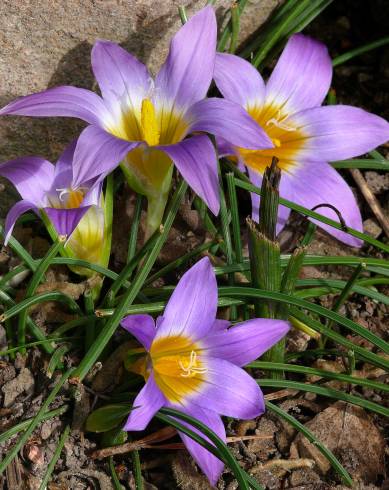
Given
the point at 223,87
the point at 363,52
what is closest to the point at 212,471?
the point at 223,87

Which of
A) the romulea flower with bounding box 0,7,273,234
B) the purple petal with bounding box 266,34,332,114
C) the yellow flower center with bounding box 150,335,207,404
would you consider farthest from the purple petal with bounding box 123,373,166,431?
the purple petal with bounding box 266,34,332,114

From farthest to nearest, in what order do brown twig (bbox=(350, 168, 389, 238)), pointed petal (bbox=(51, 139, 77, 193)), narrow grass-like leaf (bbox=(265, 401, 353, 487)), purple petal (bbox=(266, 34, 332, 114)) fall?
brown twig (bbox=(350, 168, 389, 238))
purple petal (bbox=(266, 34, 332, 114))
pointed petal (bbox=(51, 139, 77, 193))
narrow grass-like leaf (bbox=(265, 401, 353, 487))

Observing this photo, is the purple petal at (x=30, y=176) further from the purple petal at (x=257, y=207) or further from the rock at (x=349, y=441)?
the rock at (x=349, y=441)

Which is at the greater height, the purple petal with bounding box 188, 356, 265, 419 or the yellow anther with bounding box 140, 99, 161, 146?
the yellow anther with bounding box 140, 99, 161, 146

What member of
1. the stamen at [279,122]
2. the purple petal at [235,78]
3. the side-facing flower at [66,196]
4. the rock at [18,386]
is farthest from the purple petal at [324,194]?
the rock at [18,386]

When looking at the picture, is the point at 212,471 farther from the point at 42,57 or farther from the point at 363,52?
the point at 363,52

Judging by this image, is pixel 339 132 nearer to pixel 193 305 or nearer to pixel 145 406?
pixel 193 305

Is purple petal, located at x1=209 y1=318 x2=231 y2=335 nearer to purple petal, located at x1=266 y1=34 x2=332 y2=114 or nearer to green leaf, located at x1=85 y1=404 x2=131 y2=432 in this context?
green leaf, located at x1=85 y1=404 x2=131 y2=432
